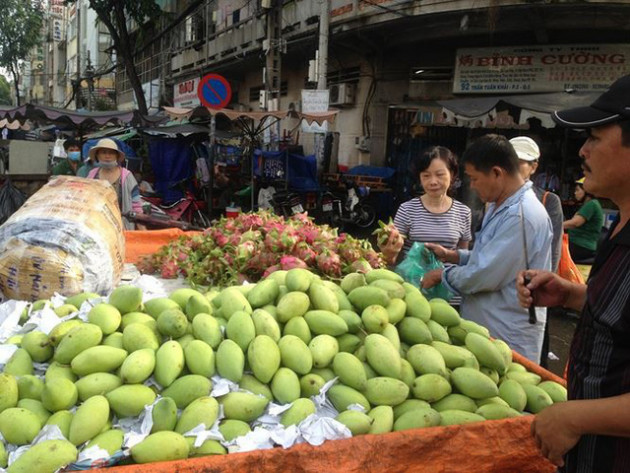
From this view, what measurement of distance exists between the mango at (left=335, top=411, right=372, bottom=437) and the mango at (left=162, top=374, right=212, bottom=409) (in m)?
0.38

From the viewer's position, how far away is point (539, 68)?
942 cm

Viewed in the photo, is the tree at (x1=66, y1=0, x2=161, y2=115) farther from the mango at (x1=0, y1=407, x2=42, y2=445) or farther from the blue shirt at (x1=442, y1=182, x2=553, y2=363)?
the mango at (x1=0, y1=407, x2=42, y2=445)

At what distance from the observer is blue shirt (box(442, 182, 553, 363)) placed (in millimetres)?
2082

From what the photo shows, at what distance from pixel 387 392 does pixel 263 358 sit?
376 mm

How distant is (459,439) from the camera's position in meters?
1.40

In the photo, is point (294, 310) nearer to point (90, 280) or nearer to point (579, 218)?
point (90, 280)

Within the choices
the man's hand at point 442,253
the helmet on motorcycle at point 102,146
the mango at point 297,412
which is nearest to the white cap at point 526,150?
the man's hand at point 442,253

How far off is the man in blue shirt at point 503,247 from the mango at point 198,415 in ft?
4.27

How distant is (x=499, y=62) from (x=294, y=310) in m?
9.69

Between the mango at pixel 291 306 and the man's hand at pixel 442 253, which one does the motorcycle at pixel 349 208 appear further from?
the mango at pixel 291 306

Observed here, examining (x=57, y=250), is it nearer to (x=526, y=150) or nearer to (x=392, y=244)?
(x=392, y=244)

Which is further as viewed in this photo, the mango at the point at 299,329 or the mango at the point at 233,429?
the mango at the point at 299,329

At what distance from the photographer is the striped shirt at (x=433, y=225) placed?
9.56ft

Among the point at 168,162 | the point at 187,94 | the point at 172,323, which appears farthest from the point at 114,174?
the point at 187,94
